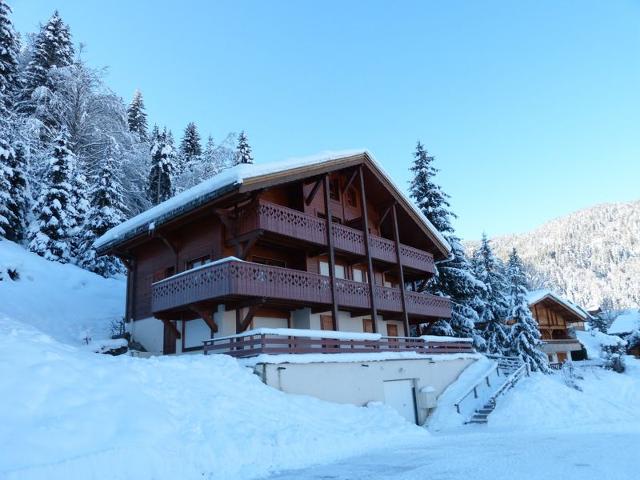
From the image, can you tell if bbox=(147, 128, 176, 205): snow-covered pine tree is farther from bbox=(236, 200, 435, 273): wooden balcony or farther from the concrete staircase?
the concrete staircase

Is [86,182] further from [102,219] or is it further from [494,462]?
[494,462]

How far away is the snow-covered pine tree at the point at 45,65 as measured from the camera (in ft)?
132

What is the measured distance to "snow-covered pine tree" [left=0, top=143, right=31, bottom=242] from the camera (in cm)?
3253

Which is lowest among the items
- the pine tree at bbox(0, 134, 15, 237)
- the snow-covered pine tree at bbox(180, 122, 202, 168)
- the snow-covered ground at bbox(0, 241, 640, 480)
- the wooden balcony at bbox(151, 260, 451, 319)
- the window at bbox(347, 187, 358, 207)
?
the snow-covered ground at bbox(0, 241, 640, 480)

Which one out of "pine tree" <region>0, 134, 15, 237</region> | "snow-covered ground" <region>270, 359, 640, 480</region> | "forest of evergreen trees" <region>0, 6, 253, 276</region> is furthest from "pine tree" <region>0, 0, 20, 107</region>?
"snow-covered ground" <region>270, 359, 640, 480</region>

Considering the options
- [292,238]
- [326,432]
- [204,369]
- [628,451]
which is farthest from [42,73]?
[628,451]

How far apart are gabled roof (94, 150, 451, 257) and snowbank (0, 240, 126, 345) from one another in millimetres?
4116

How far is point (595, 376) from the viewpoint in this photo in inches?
1355

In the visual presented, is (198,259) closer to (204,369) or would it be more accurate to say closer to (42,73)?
(204,369)

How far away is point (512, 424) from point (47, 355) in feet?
54.3

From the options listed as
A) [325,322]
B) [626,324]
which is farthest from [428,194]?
[626,324]

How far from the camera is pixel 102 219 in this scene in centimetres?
3444

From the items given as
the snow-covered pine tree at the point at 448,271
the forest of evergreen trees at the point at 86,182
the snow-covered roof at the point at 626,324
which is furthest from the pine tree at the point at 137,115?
the snow-covered roof at the point at 626,324

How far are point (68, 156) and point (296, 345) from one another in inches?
1003
